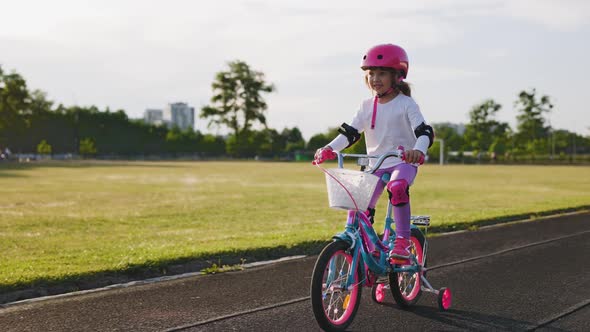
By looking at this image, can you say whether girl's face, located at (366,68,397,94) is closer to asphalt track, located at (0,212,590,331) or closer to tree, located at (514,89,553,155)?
asphalt track, located at (0,212,590,331)

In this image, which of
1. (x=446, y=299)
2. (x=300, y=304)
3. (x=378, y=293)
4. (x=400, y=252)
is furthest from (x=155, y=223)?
(x=400, y=252)

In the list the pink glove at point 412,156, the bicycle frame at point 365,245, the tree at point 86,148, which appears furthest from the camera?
the tree at point 86,148

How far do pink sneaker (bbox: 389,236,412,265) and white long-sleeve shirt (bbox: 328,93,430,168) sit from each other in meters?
0.64

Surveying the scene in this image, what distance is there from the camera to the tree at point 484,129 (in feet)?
333

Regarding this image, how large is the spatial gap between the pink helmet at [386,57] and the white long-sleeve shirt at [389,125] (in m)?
0.30

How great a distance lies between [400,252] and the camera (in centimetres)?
461

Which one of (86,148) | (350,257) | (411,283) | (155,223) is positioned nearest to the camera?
(350,257)

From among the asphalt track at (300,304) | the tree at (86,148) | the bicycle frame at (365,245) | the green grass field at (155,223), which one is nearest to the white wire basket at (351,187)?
the bicycle frame at (365,245)

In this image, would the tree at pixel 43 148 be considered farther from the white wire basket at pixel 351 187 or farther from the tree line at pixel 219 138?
the white wire basket at pixel 351 187

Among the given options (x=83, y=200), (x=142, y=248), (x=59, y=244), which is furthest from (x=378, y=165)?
(x=83, y=200)

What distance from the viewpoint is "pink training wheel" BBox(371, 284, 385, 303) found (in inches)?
208

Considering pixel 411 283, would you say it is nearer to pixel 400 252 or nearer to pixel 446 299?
pixel 446 299

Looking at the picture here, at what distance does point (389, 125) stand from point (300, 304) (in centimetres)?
186

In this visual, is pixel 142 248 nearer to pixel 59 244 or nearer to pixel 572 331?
pixel 59 244
